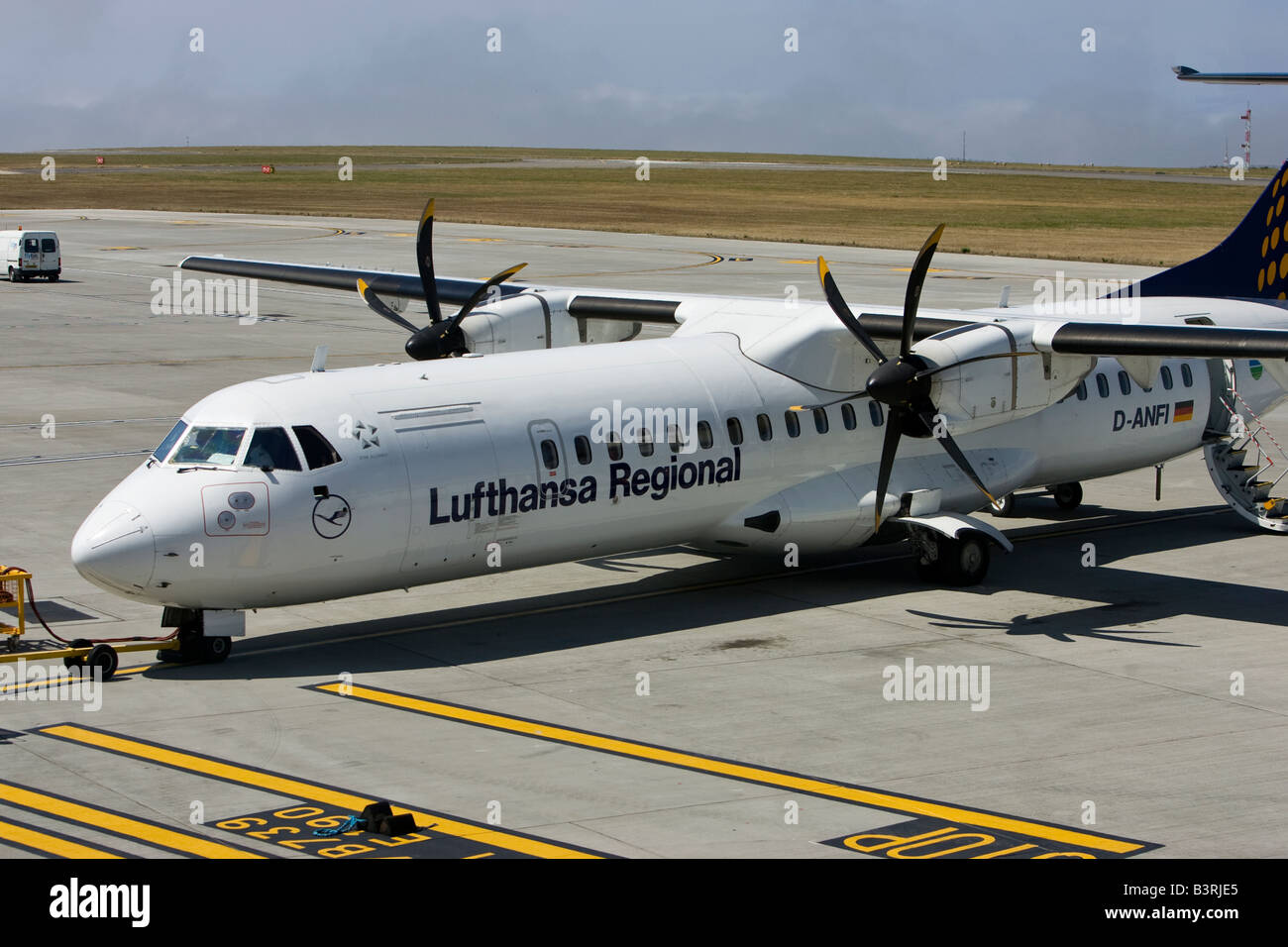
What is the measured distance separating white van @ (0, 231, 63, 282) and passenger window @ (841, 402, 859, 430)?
1924 inches

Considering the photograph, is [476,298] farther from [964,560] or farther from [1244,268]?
[1244,268]

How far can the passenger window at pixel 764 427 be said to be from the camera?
67.9 feet

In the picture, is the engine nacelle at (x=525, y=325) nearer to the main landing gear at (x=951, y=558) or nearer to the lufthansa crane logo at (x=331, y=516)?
the main landing gear at (x=951, y=558)

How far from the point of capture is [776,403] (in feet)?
68.9

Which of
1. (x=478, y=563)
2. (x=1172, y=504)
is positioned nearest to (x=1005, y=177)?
(x=1172, y=504)

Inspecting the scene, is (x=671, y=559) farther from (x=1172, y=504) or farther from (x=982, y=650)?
(x=1172, y=504)

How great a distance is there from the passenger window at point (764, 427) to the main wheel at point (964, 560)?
2.89 metres

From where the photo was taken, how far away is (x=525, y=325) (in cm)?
2445

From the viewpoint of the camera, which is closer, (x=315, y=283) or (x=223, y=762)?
(x=223, y=762)

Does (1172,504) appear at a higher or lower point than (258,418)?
lower

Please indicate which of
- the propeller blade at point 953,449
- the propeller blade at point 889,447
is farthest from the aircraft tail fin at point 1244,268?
the propeller blade at point 889,447

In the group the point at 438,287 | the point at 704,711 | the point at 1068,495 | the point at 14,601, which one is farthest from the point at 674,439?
the point at 1068,495
